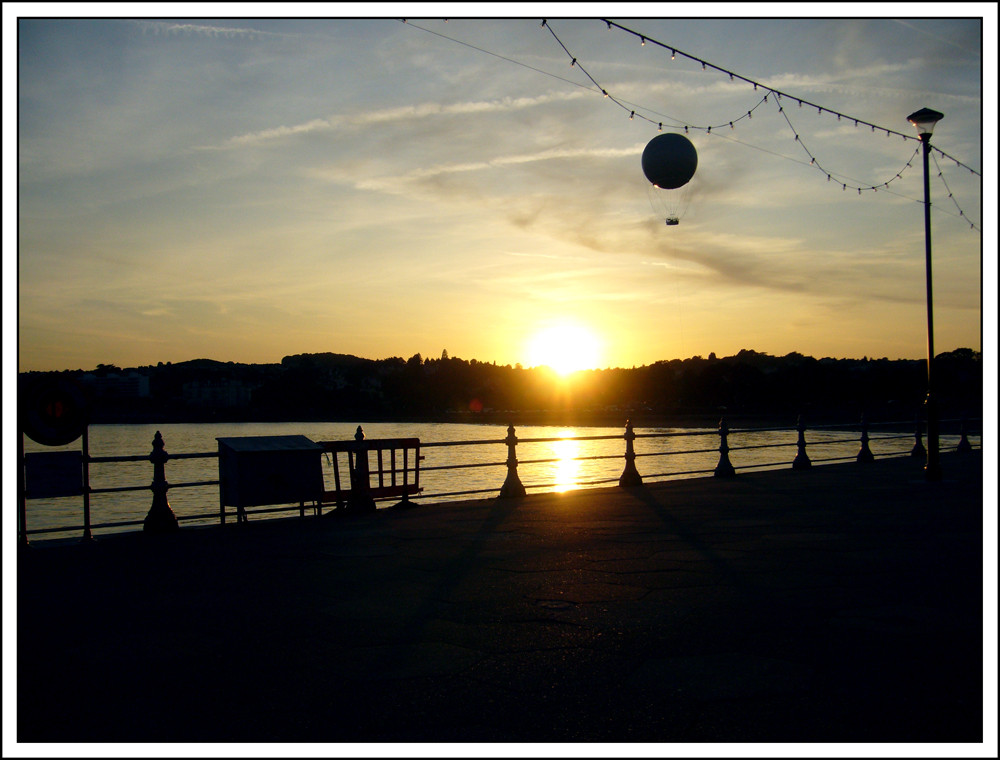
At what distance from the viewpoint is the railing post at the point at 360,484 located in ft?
44.2

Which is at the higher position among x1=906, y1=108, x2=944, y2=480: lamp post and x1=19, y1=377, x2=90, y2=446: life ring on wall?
x1=906, y1=108, x2=944, y2=480: lamp post

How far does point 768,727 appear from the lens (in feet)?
12.9

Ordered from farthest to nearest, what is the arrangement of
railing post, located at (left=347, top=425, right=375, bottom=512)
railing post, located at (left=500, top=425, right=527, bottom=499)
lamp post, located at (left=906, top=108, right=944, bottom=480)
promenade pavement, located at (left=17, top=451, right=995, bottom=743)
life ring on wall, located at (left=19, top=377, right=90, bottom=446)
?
lamp post, located at (left=906, top=108, right=944, bottom=480)
railing post, located at (left=500, top=425, right=527, bottom=499)
railing post, located at (left=347, top=425, right=375, bottom=512)
life ring on wall, located at (left=19, top=377, right=90, bottom=446)
promenade pavement, located at (left=17, top=451, right=995, bottom=743)

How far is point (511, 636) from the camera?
18.4 feet

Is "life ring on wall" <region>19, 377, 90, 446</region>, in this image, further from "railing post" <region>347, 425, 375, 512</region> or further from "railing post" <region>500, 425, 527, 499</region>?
"railing post" <region>500, 425, 527, 499</region>

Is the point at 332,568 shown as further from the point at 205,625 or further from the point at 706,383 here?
the point at 706,383

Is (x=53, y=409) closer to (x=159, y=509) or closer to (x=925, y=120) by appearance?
(x=159, y=509)

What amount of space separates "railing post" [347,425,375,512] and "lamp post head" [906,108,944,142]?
12.0 meters

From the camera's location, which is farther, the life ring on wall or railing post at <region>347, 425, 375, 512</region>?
railing post at <region>347, 425, 375, 512</region>

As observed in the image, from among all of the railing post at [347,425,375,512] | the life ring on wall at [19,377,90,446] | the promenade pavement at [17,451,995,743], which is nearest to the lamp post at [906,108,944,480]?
the promenade pavement at [17,451,995,743]

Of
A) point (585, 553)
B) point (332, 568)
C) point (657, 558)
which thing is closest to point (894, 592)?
point (657, 558)

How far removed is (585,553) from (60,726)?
18.9 ft

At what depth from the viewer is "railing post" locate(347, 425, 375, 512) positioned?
1348 cm

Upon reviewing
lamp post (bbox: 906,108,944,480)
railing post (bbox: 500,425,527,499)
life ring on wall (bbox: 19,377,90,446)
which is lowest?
railing post (bbox: 500,425,527,499)
